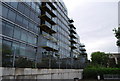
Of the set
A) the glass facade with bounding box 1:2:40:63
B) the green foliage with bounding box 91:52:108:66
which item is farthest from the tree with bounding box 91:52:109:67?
the glass facade with bounding box 1:2:40:63

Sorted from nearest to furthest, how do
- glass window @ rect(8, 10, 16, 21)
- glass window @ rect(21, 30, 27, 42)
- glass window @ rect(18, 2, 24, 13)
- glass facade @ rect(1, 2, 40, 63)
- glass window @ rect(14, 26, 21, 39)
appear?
1. glass facade @ rect(1, 2, 40, 63)
2. glass window @ rect(8, 10, 16, 21)
3. glass window @ rect(14, 26, 21, 39)
4. glass window @ rect(18, 2, 24, 13)
5. glass window @ rect(21, 30, 27, 42)

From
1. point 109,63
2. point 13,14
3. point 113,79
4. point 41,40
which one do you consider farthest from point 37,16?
point 109,63

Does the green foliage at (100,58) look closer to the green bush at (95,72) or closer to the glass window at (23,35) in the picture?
the green bush at (95,72)

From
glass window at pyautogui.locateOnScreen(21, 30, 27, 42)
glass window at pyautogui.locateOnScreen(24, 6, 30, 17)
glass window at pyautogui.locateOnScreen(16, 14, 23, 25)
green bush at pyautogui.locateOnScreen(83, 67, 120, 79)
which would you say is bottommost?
green bush at pyautogui.locateOnScreen(83, 67, 120, 79)

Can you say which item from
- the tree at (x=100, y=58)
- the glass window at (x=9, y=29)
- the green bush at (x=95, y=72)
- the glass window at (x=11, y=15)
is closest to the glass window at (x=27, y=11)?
the glass window at (x=11, y=15)

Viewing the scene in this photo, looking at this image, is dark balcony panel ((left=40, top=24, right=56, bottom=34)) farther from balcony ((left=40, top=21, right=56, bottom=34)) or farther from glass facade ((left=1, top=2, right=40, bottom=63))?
glass facade ((left=1, top=2, right=40, bottom=63))

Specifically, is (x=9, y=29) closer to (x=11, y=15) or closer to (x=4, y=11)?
(x=11, y=15)

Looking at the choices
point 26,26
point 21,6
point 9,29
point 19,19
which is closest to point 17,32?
point 9,29

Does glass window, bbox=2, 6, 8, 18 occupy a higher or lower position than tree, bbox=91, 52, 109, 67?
higher

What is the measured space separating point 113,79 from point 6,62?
32.1 meters

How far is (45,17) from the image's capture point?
34750mm

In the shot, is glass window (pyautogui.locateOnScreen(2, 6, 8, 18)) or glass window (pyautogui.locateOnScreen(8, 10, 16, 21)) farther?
glass window (pyautogui.locateOnScreen(8, 10, 16, 21))

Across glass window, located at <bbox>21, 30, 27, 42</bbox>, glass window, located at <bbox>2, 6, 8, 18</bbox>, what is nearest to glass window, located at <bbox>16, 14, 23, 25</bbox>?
glass window, located at <bbox>21, 30, 27, 42</bbox>

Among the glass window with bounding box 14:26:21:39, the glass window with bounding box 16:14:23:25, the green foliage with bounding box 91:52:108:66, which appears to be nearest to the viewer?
the glass window with bounding box 14:26:21:39
